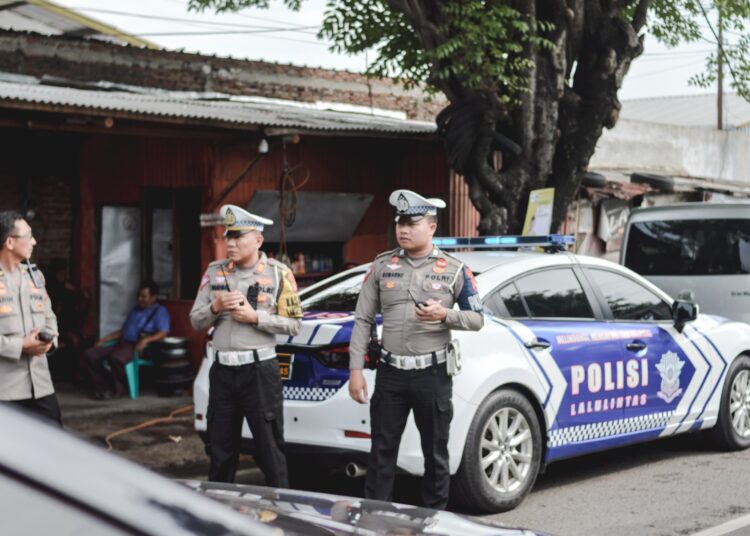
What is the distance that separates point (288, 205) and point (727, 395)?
538cm

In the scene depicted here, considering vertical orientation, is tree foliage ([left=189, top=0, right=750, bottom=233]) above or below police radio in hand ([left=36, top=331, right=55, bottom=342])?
above

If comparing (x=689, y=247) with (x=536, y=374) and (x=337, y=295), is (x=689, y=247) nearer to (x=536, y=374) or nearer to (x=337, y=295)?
(x=536, y=374)

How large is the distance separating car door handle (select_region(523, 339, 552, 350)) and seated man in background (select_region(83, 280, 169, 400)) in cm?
585

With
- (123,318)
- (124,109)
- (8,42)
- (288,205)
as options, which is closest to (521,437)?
(124,109)

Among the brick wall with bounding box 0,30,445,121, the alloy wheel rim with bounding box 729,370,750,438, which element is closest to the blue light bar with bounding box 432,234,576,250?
the alloy wheel rim with bounding box 729,370,750,438

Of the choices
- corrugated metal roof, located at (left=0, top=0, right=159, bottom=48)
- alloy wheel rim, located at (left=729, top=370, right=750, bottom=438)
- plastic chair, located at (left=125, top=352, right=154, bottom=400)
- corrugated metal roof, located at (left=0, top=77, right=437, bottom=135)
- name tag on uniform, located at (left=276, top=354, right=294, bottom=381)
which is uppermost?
corrugated metal roof, located at (left=0, top=0, right=159, bottom=48)

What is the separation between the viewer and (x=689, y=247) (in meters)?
10.4

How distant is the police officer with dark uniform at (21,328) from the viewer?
5.41m

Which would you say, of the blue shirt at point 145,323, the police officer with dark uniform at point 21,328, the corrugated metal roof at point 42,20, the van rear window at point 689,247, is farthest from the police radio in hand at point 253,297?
the corrugated metal roof at point 42,20

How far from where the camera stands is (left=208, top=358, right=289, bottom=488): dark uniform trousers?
18.4 ft

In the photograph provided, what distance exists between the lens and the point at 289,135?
10.1 meters

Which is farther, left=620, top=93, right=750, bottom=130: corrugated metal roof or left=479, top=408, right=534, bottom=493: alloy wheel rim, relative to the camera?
left=620, top=93, right=750, bottom=130: corrugated metal roof

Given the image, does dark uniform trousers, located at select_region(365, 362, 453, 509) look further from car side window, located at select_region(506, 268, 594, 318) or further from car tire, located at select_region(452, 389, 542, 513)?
car side window, located at select_region(506, 268, 594, 318)

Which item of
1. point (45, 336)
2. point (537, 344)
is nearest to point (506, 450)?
point (537, 344)
